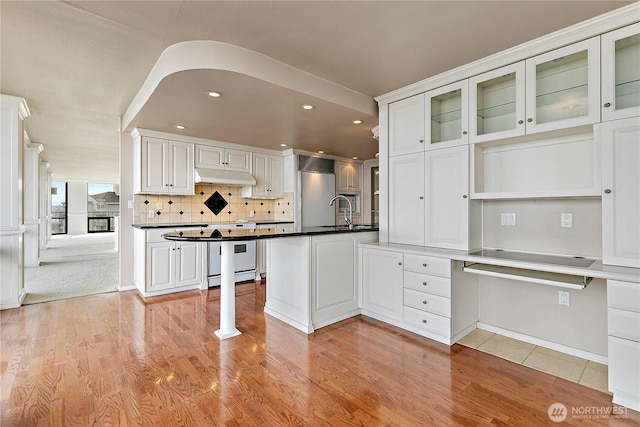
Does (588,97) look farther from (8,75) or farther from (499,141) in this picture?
(8,75)

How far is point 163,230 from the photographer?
3938 mm

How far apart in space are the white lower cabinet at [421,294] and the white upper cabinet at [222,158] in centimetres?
286

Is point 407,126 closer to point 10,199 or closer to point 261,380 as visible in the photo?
point 261,380

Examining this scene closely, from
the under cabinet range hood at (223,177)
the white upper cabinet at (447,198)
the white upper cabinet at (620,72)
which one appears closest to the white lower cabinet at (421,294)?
the white upper cabinet at (447,198)

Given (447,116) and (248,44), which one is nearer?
(248,44)

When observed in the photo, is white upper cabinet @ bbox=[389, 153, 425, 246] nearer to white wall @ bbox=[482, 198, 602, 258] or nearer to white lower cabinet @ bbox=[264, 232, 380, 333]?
white lower cabinet @ bbox=[264, 232, 380, 333]

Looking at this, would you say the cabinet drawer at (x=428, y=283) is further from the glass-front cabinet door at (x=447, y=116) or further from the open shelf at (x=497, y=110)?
the open shelf at (x=497, y=110)

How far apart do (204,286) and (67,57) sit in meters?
2.95

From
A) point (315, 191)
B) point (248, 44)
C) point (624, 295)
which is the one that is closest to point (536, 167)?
point (624, 295)

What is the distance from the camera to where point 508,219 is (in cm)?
271

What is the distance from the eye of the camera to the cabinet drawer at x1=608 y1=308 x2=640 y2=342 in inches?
65.5

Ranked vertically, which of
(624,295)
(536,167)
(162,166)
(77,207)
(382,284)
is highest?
(162,166)

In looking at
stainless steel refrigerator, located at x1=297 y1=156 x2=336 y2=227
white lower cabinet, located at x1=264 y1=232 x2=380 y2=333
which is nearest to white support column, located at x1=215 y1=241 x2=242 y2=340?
white lower cabinet, located at x1=264 y1=232 x2=380 y2=333

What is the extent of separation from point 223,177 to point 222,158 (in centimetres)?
36
